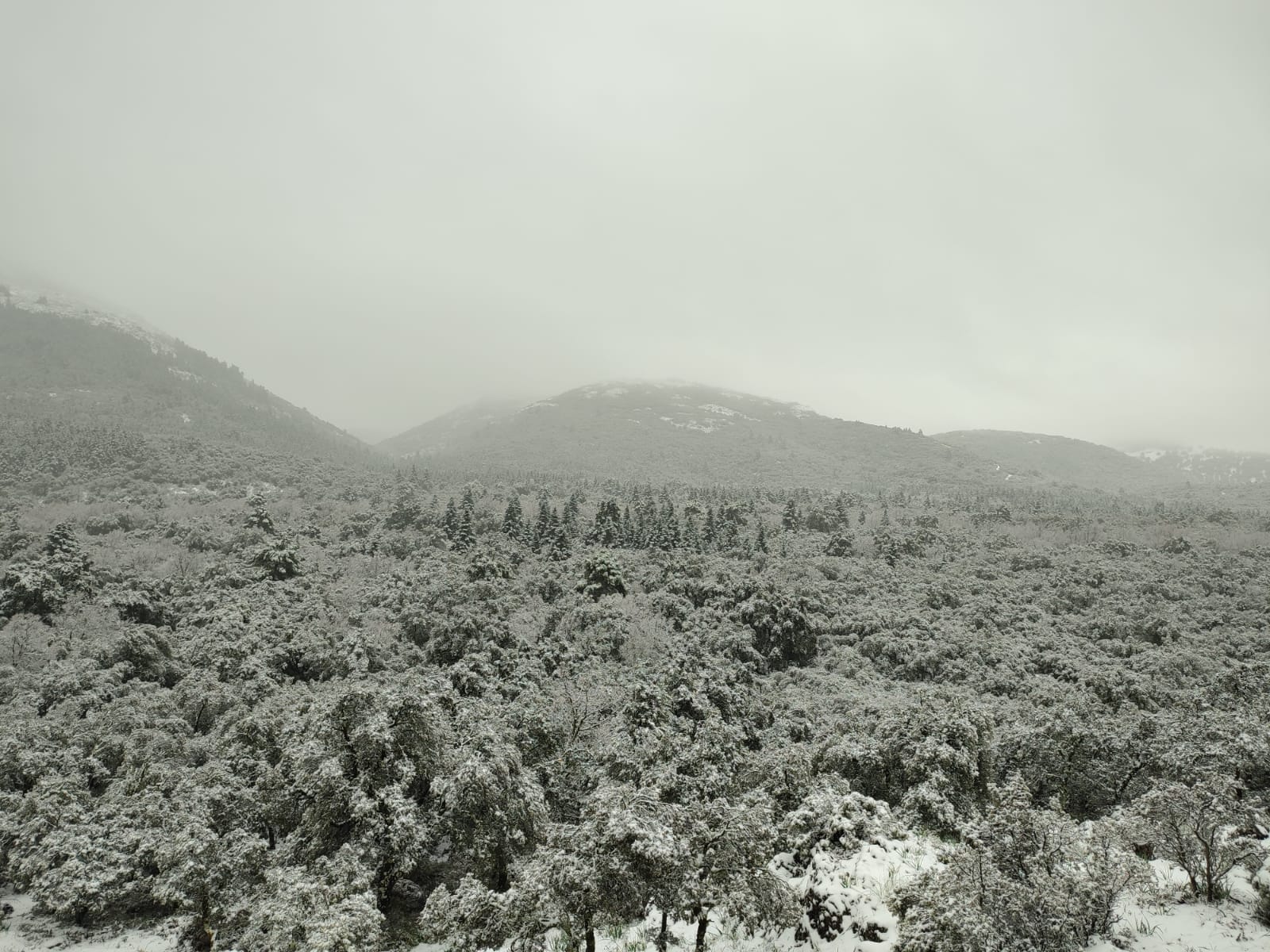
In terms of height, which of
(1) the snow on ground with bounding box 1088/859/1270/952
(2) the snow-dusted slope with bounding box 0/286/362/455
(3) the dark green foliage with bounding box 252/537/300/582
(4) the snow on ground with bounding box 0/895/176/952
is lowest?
(4) the snow on ground with bounding box 0/895/176/952

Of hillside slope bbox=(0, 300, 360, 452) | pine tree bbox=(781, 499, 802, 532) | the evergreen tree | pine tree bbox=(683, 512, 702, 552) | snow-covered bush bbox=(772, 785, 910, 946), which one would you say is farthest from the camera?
hillside slope bbox=(0, 300, 360, 452)

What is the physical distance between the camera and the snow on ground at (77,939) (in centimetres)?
2095

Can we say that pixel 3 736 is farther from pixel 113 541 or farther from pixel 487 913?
pixel 113 541

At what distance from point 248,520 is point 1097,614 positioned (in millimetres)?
104392

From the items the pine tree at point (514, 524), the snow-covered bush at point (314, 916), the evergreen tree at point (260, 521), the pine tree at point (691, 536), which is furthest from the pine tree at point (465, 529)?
the snow-covered bush at point (314, 916)

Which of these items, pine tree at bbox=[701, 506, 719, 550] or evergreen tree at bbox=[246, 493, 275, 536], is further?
pine tree at bbox=[701, 506, 719, 550]

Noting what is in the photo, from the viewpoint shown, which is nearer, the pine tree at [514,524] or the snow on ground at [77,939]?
the snow on ground at [77,939]

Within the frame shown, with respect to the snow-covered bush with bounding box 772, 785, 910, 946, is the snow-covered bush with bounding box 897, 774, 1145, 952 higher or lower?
higher

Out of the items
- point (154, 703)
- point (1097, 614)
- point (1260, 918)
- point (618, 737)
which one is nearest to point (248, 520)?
A: point (154, 703)

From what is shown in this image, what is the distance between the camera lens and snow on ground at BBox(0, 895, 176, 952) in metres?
21.0

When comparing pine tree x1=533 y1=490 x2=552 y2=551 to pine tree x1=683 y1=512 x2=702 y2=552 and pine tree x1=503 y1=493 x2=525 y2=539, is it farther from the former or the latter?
pine tree x1=683 y1=512 x2=702 y2=552

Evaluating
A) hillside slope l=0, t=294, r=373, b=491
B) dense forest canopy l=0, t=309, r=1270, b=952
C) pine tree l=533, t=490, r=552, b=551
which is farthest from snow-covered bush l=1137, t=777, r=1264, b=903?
hillside slope l=0, t=294, r=373, b=491

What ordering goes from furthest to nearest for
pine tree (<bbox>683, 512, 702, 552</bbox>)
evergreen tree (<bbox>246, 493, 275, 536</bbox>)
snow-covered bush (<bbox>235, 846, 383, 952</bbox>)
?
pine tree (<bbox>683, 512, 702, 552</bbox>), evergreen tree (<bbox>246, 493, 275, 536</bbox>), snow-covered bush (<bbox>235, 846, 383, 952</bbox>)

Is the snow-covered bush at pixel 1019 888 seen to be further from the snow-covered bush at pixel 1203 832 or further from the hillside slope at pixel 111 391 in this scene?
the hillside slope at pixel 111 391
